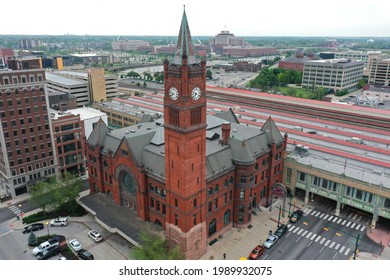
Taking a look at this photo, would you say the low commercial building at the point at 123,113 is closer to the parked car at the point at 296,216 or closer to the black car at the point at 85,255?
the parked car at the point at 296,216

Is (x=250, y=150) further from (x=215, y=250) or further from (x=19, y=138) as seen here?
(x=19, y=138)

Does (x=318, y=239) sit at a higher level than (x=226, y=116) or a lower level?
lower

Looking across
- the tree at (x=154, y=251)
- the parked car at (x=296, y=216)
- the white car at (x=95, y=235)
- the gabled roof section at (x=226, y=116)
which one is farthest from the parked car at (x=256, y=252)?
the gabled roof section at (x=226, y=116)

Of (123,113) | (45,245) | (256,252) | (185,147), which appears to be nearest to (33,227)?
(45,245)

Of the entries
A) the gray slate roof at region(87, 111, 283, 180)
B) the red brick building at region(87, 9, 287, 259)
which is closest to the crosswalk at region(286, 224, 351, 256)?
the red brick building at region(87, 9, 287, 259)

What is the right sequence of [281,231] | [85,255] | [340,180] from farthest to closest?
[340,180] → [281,231] → [85,255]

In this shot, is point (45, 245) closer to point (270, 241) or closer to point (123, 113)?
point (270, 241)
